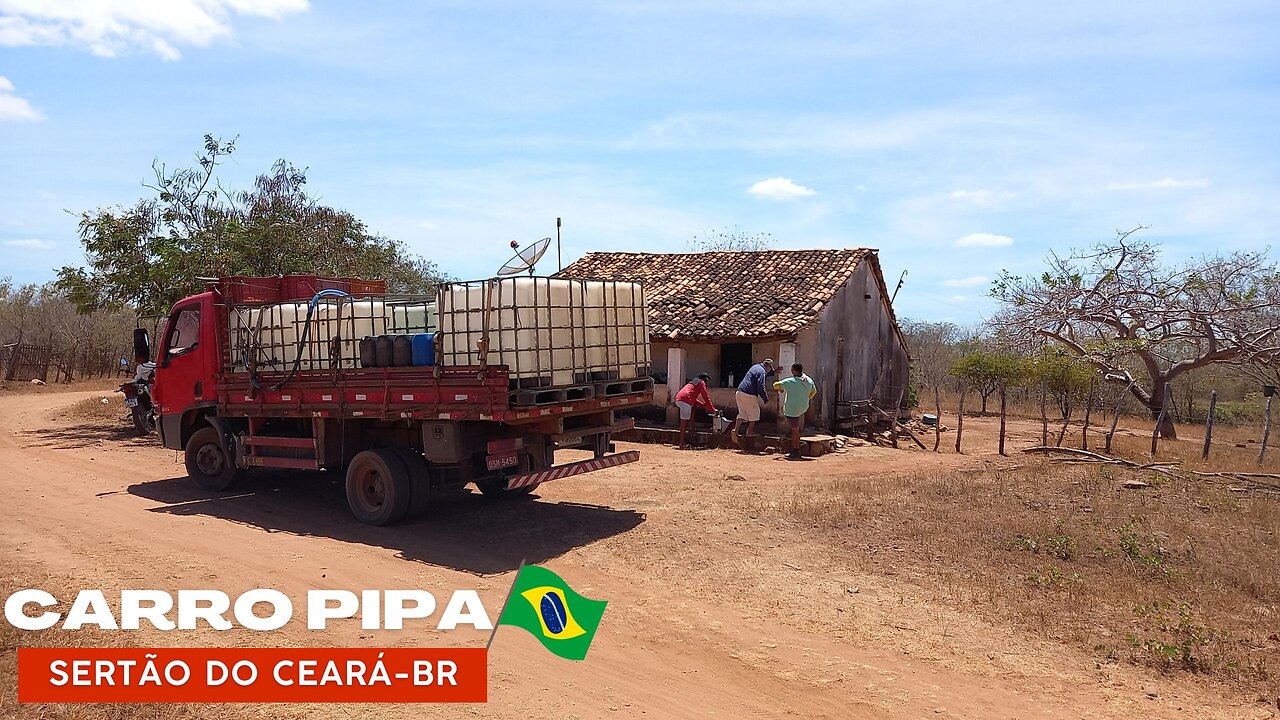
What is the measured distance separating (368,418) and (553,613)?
3.89 m

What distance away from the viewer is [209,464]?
39.4 ft

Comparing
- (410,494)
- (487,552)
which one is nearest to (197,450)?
(410,494)

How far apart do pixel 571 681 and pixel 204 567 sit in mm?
4085

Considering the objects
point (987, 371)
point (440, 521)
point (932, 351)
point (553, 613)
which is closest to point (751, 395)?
point (440, 521)

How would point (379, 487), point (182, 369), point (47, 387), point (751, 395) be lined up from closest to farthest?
point (379, 487) → point (182, 369) → point (751, 395) → point (47, 387)

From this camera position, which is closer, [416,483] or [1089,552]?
[1089,552]

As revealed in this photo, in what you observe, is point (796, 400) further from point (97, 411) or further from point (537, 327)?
point (97, 411)

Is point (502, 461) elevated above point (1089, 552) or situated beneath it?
elevated above

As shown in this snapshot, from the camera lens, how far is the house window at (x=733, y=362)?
20391 mm

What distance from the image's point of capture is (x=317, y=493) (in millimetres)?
11883

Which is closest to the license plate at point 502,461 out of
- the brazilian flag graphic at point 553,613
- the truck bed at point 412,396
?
the truck bed at point 412,396

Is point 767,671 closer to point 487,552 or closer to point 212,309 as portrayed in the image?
point 487,552

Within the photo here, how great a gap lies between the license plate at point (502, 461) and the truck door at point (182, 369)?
438 centimetres

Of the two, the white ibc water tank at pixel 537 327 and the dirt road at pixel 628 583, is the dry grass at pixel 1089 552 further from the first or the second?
the white ibc water tank at pixel 537 327
